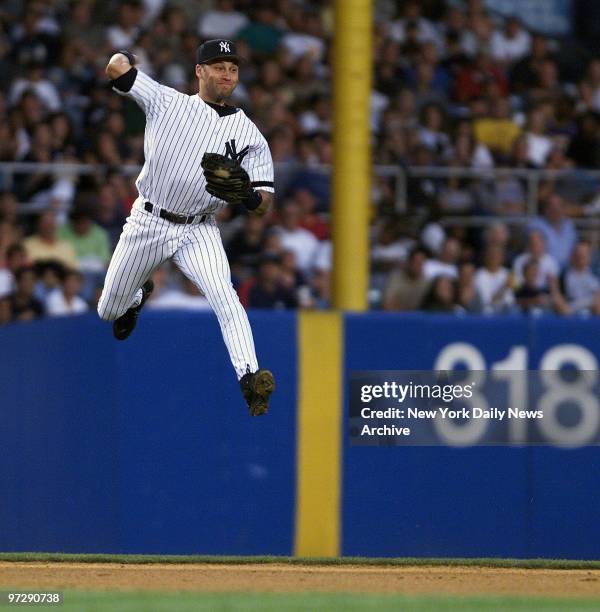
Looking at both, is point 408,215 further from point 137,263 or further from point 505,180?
point 137,263

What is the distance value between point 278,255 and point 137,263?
3925 millimetres

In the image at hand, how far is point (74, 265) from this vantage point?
12.1 m

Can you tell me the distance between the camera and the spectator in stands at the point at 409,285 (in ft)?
39.5

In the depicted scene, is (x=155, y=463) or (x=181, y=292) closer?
(x=155, y=463)

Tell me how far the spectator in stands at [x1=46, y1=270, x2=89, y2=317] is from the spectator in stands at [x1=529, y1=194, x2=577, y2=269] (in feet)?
13.1

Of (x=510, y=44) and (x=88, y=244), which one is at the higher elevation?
(x=510, y=44)

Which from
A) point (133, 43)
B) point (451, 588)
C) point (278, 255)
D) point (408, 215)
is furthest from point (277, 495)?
point (133, 43)

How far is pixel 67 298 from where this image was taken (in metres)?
11.7

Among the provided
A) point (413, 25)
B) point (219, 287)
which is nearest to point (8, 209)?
point (219, 287)

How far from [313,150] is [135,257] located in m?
5.65

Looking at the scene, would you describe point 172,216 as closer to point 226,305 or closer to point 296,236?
point 226,305

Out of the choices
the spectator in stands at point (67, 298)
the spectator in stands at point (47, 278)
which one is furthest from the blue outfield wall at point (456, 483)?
the spectator in stands at point (47, 278)

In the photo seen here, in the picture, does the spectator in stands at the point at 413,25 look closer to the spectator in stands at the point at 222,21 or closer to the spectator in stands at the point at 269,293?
the spectator in stands at the point at 222,21

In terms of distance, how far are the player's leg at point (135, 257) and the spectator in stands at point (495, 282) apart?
15.4 ft
